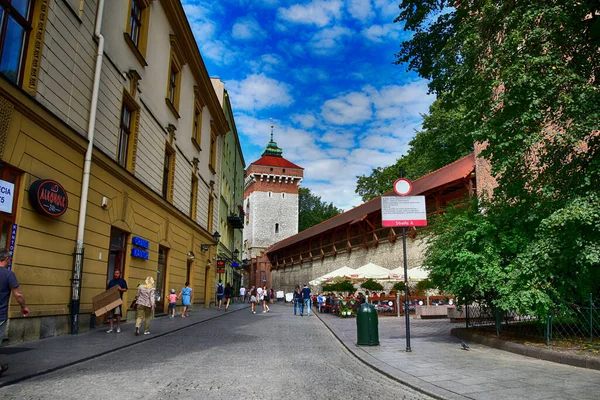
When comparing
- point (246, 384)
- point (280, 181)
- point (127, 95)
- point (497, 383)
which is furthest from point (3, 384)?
point (280, 181)

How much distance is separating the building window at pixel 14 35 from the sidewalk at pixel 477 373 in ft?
29.0

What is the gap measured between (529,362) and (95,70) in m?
12.2

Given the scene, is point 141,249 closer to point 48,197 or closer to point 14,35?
point 48,197

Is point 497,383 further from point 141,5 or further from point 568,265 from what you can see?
point 141,5

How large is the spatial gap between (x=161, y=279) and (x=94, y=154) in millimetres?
8724

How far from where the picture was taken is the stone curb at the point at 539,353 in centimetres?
696

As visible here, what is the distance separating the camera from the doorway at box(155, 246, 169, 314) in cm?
1891

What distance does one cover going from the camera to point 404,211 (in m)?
9.61

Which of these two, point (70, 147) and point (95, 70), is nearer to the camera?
point (70, 147)

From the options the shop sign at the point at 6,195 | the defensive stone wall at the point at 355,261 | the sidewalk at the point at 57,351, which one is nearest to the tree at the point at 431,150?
the defensive stone wall at the point at 355,261

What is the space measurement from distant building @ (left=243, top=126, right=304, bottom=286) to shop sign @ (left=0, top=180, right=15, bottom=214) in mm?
63045

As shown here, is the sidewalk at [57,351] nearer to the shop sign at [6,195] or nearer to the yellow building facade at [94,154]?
the yellow building facade at [94,154]

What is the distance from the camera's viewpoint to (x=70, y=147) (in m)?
10.9

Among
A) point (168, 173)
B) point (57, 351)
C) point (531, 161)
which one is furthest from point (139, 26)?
point (531, 161)
